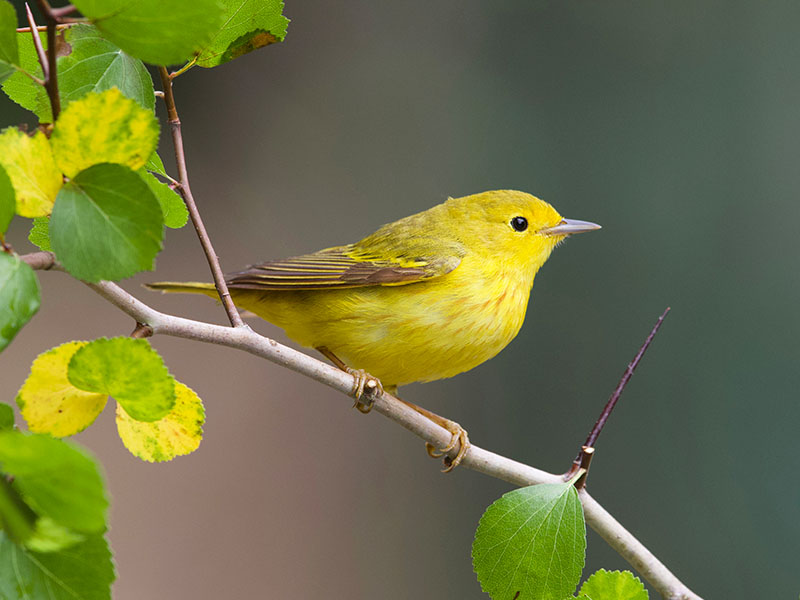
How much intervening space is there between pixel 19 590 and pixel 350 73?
6243 mm

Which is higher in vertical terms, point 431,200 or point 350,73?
point 350,73

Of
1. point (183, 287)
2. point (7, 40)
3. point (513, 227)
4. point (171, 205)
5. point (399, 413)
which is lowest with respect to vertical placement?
point (183, 287)

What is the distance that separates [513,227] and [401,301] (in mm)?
593

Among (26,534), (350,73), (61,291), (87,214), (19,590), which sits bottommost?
(61,291)

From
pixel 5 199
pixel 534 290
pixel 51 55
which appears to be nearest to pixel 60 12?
pixel 51 55

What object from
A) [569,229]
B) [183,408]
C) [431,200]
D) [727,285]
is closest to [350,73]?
[431,200]

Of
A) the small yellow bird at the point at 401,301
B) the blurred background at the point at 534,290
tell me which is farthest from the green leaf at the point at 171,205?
the blurred background at the point at 534,290

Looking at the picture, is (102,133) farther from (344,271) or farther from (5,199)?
(344,271)

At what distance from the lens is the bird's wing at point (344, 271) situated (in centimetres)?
240

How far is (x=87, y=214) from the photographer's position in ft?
2.27

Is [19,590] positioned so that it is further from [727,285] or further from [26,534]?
[727,285]

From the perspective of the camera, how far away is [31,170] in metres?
0.71

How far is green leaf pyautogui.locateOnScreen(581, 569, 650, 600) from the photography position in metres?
1.05

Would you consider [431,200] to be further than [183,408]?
Yes
